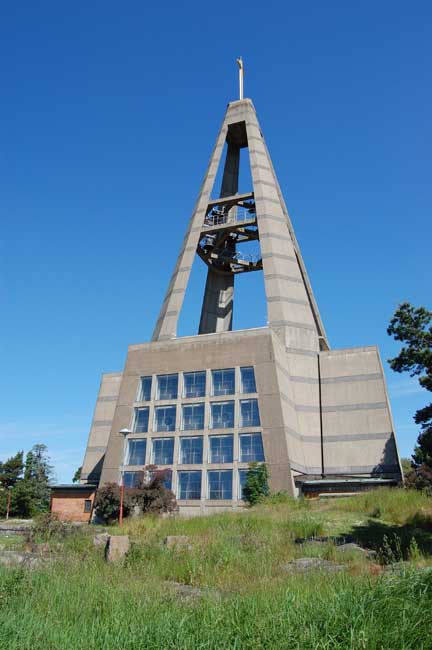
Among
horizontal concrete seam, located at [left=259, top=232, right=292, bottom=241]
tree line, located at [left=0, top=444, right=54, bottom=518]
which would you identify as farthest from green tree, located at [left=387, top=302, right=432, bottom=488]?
tree line, located at [left=0, top=444, right=54, bottom=518]

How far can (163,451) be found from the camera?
34.7 m

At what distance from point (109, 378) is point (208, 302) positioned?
1149 centimetres

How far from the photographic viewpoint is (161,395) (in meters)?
36.5

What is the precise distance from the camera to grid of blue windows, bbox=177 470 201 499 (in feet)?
107

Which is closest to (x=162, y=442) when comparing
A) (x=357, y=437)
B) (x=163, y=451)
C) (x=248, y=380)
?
(x=163, y=451)

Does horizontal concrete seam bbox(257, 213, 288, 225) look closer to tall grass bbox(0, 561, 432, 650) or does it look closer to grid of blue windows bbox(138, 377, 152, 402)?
grid of blue windows bbox(138, 377, 152, 402)

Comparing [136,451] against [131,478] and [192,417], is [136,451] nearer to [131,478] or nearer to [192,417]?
[131,478]

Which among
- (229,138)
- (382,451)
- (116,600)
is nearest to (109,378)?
(382,451)

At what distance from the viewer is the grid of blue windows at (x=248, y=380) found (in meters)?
34.4

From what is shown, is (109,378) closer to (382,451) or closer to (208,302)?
(208,302)

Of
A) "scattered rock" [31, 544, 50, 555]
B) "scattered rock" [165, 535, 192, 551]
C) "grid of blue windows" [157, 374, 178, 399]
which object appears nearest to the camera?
"scattered rock" [165, 535, 192, 551]

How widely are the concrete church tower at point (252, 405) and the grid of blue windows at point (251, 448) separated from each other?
0.06 metres

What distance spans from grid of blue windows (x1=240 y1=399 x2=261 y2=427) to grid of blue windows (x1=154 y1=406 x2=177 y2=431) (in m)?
4.56

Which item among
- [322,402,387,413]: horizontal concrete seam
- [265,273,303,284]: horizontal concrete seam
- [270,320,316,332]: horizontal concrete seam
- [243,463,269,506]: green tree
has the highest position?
[265,273,303,284]: horizontal concrete seam
